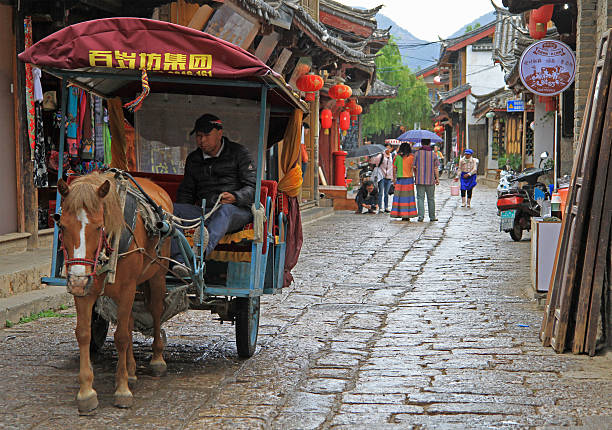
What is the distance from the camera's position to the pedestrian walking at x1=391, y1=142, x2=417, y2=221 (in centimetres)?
1986

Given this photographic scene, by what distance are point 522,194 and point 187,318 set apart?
359 inches

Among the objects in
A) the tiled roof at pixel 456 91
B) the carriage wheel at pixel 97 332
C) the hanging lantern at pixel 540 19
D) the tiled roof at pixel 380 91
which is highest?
the tiled roof at pixel 456 91

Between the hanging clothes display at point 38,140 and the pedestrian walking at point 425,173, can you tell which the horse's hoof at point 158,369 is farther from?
the pedestrian walking at point 425,173

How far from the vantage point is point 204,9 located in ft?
46.1

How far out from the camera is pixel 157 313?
252 inches

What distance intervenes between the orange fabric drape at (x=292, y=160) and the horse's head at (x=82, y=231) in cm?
246

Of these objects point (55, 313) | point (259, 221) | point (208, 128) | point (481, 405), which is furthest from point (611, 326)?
point (55, 313)

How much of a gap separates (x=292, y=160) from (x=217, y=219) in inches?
47.1

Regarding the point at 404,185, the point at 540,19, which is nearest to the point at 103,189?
the point at 540,19

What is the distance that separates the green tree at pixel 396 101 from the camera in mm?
64125

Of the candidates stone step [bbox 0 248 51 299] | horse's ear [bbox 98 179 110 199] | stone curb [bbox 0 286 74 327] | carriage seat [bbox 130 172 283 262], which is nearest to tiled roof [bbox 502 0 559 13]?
carriage seat [bbox 130 172 283 262]

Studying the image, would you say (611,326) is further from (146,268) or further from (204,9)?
(204,9)

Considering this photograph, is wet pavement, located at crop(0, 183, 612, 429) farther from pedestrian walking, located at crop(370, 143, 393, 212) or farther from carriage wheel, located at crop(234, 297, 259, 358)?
pedestrian walking, located at crop(370, 143, 393, 212)

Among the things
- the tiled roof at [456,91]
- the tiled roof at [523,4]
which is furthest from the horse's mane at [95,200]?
the tiled roof at [456,91]
